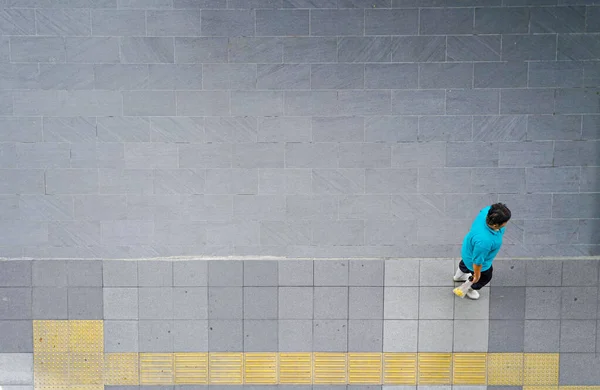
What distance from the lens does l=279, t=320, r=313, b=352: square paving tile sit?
5.32m

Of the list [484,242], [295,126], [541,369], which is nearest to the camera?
[484,242]

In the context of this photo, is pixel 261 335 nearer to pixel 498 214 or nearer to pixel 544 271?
pixel 498 214

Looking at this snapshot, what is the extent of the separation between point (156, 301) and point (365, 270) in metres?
2.26

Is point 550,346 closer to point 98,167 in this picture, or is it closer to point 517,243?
point 517,243

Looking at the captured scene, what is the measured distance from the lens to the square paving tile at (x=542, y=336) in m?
5.32

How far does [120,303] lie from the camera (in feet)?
17.4

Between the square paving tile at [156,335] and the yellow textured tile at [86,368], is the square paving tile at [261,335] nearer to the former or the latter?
the square paving tile at [156,335]

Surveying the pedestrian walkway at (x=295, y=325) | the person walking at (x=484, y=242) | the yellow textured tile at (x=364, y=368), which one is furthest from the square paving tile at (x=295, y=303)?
the person walking at (x=484, y=242)

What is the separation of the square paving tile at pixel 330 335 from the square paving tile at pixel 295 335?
6 cm

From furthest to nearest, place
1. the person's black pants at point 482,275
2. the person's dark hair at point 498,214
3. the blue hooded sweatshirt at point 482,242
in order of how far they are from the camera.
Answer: the person's black pants at point 482,275
the blue hooded sweatshirt at point 482,242
the person's dark hair at point 498,214

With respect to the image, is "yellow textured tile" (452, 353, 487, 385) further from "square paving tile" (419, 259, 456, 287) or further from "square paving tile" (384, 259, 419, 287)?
"square paving tile" (384, 259, 419, 287)

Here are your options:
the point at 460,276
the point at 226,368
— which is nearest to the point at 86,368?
the point at 226,368

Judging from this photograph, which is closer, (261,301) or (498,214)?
(498,214)

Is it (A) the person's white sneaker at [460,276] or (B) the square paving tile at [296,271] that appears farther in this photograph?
(B) the square paving tile at [296,271]
